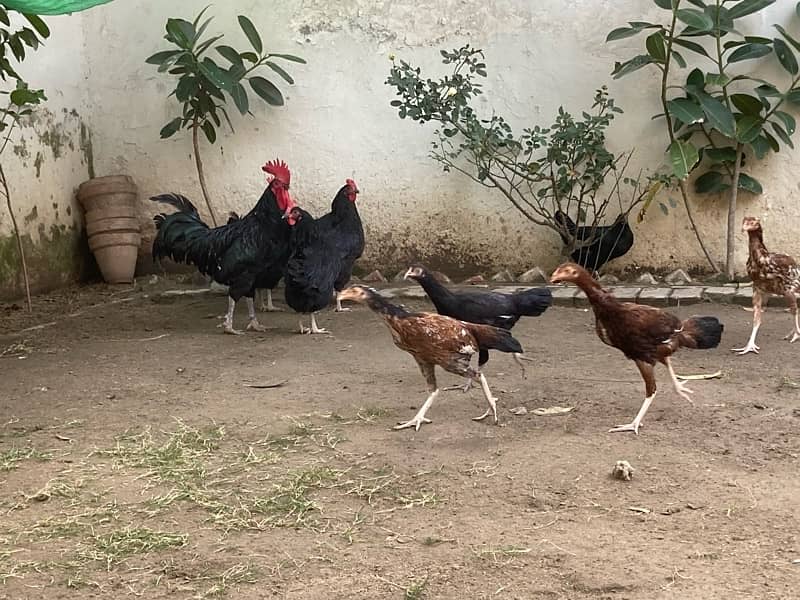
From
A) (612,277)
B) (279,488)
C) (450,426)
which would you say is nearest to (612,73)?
(612,277)

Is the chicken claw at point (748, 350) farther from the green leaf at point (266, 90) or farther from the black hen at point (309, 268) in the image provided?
the green leaf at point (266, 90)

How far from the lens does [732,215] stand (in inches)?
296

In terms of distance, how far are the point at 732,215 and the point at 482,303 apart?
3975 millimetres

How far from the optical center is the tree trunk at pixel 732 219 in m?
7.36

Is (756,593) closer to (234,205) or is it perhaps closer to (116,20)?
(234,205)

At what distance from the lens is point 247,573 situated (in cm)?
266

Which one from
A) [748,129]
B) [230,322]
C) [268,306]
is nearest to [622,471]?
[230,322]

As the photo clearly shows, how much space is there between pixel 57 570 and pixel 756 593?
2.04m

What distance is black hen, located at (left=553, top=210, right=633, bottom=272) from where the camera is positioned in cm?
775

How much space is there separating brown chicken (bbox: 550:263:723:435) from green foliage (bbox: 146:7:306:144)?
4867mm

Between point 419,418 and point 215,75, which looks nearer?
point 419,418

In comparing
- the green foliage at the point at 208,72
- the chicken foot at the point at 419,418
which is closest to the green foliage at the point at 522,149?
the green foliage at the point at 208,72

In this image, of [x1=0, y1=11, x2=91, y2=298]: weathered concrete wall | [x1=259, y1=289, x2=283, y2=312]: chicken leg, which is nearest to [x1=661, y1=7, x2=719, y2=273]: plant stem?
[x1=259, y1=289, x2=283, y2=312]: chicken leg

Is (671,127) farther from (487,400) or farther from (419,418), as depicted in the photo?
(419,418)
